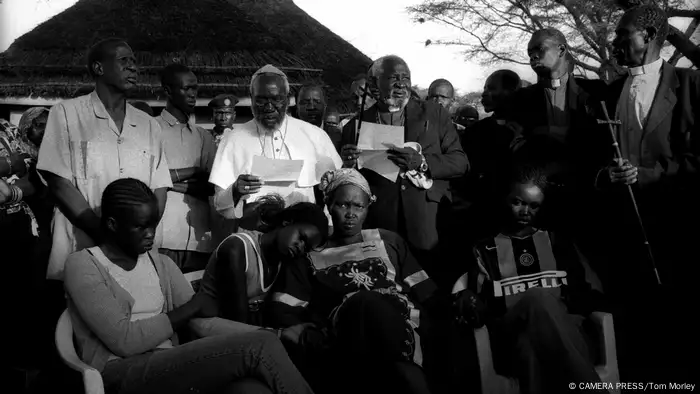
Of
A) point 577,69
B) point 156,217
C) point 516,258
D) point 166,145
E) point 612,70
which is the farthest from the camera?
point 577,69

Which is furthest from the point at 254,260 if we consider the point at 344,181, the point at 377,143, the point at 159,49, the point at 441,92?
the point at 159,49

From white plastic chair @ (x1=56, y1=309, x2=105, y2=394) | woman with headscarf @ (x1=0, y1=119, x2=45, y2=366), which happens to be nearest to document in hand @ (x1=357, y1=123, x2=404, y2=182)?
white plastic chair @ (x1=56, y1=309, x2=105, y2=394)

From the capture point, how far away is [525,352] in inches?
128

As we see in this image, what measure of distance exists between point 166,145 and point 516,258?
263cm

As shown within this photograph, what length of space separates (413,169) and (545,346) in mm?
1610

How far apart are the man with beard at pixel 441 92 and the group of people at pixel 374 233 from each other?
2406 mm

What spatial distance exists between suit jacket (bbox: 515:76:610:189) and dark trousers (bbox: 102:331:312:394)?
2335 mm

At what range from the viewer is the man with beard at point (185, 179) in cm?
488

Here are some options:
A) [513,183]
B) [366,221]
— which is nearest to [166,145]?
[366,221]

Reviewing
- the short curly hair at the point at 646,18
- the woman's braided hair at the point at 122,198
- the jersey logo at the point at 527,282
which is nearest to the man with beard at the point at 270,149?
the woman's braided hair at the point at 122,198

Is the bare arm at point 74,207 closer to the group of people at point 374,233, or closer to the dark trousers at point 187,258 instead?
the group of people at point 374,233

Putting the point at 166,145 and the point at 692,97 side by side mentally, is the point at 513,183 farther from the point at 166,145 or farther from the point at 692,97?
the point at 166,145

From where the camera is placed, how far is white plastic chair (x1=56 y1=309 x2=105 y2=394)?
9.16ft
